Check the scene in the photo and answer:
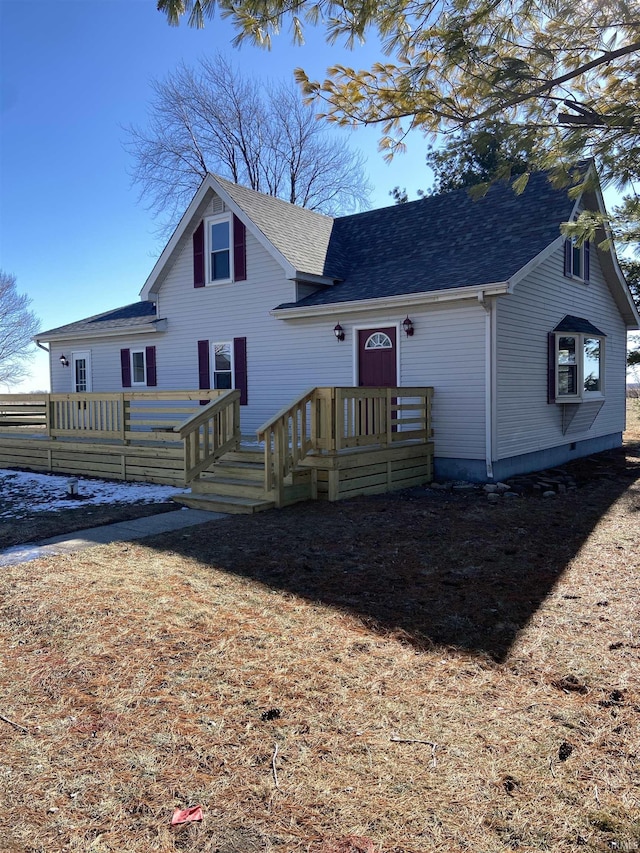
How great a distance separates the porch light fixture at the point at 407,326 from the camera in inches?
425

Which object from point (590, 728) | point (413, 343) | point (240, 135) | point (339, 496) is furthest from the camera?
point (240, 135)

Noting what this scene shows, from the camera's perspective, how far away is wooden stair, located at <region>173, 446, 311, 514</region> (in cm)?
812

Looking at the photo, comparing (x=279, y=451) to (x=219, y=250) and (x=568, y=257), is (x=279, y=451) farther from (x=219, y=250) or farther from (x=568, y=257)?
(x=568, y=257)

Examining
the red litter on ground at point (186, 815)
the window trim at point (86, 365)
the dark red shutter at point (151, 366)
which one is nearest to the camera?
the red litter on ground at point (186, 815)

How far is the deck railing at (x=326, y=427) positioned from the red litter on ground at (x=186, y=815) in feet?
18.5

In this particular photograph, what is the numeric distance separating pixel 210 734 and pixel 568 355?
464 inches

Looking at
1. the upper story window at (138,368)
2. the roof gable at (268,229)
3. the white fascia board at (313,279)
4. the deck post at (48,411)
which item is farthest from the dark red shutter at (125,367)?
the white fascia board at (313,279)

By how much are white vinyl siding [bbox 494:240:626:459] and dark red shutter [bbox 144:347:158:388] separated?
8.74 meters

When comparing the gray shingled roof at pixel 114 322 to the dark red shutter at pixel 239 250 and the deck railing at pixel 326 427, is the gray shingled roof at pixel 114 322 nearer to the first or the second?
the dark red shutter at pixel 239 250

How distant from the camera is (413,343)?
35.8ft

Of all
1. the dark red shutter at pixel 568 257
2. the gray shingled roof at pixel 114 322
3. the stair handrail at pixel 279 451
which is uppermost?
the dark red shutter at pixel 568 257

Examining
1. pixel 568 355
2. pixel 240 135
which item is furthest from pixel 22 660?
pixel 240 135

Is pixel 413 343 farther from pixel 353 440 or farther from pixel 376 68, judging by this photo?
pixel 376 68

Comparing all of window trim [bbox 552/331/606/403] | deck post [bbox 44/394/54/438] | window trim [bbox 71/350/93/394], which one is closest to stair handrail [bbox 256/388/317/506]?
deck post [bbox 44/394/54/438]
